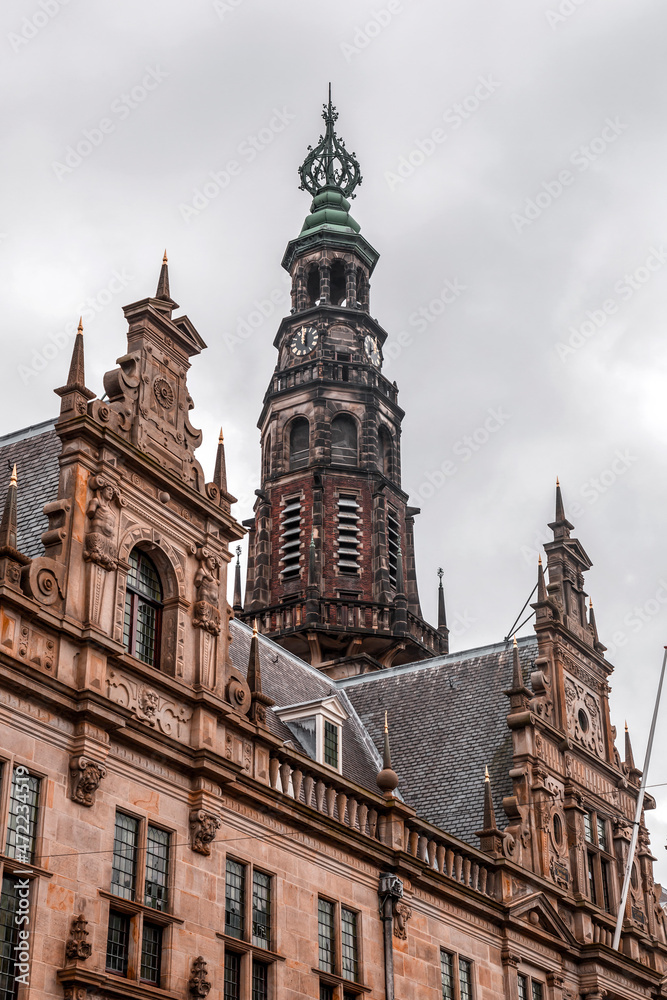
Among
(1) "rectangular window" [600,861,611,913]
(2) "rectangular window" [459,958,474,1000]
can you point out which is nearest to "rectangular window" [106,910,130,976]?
(2) "rectangular window" [459,958,474,1000]

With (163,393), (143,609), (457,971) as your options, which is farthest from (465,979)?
(163,393)

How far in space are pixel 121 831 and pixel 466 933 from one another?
46.4ft

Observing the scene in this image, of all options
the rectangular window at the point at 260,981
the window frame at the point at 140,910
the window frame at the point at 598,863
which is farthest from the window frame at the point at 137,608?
the window frame at the point at 598,863

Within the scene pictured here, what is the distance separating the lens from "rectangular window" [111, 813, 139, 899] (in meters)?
26.1

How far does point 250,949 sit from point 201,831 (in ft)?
9.57

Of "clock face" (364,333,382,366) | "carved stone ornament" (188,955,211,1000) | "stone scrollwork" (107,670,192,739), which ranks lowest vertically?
"carved stone ornament" (188,955,211,1000)

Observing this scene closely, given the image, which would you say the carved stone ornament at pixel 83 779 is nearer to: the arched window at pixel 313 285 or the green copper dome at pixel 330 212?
the arched window at pixel 313 285

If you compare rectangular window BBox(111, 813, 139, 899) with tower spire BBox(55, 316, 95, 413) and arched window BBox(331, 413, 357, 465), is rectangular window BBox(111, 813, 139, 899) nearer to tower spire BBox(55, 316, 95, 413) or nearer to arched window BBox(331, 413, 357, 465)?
tower spire BBox(55, 316, 95, 413)

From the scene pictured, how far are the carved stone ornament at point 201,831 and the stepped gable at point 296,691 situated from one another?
8554 millimetres

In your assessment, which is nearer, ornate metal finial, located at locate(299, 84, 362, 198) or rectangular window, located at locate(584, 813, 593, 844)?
rectangular window, located at locate(584, 813, 593, 844)

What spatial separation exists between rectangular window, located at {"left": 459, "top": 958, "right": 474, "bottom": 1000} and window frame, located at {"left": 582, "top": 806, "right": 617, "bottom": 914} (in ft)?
25.9

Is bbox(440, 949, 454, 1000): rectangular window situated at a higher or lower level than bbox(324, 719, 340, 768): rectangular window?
lower

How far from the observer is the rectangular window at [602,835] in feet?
151

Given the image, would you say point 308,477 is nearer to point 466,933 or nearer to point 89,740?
point 466,933
